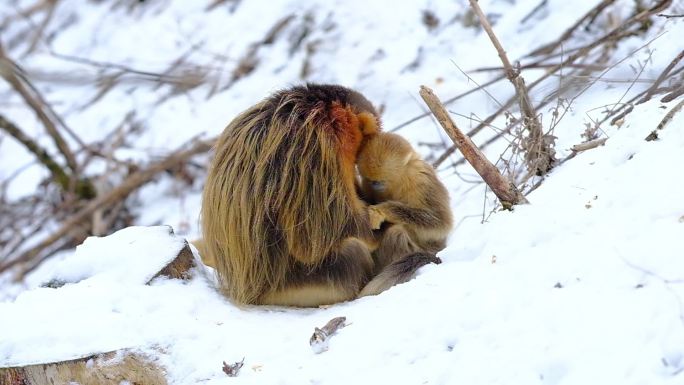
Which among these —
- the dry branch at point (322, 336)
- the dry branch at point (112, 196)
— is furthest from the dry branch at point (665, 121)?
the dry branch at point (112, 196)

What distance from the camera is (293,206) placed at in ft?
13.6

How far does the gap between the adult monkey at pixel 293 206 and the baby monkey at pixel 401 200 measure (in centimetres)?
8

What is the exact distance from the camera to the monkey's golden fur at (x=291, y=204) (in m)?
4.13

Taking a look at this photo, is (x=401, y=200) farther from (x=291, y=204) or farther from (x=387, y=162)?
(x=291, y=204)

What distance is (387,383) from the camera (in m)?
2.98

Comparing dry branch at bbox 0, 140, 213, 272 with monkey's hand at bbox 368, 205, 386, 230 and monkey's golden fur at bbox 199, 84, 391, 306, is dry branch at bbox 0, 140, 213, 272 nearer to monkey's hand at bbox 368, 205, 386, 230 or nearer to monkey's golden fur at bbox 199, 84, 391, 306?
monkey's golden fur at bbox 199, 84, 391, 306

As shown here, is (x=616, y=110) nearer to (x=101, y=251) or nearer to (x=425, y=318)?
(x=425, y=318)

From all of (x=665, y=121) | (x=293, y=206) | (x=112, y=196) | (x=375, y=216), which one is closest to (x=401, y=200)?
(x=375, y=216)

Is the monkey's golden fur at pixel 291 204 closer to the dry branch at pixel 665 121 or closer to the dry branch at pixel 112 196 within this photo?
the dry branch at pixel 665 121

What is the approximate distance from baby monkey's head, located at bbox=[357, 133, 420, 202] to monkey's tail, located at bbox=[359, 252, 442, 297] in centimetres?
47

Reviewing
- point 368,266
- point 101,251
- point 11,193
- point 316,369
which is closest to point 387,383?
point 316,369

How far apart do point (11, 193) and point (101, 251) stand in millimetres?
5354

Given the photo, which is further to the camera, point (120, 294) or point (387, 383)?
point (120, 294)

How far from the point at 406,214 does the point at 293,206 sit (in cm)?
65
